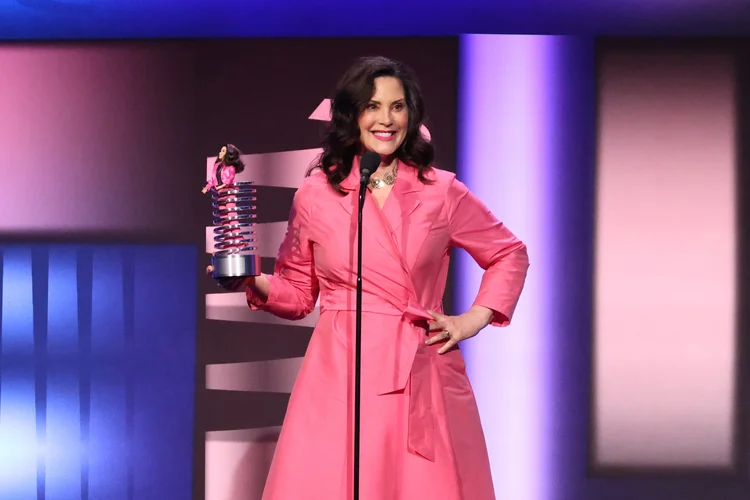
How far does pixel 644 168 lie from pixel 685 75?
1.25ft

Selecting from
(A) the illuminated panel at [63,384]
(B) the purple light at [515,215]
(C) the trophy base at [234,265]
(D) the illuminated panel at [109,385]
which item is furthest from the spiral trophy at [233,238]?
(A) the illuminated panel at [63,384]

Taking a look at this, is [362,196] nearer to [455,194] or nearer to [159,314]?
[455,194]

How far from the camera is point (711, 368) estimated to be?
3348mm

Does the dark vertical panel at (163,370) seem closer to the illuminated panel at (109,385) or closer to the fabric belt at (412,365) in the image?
the illuminated panel at (109,385)

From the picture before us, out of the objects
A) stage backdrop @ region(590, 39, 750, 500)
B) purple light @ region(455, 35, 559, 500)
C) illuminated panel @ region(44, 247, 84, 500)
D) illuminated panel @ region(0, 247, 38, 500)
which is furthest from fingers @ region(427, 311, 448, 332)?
illuminated panel @ region(0, 247, 38, 500)

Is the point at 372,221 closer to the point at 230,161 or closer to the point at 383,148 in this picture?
the point at 383,148

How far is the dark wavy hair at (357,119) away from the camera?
7.18 ft

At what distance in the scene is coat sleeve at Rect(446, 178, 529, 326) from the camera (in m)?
2.18

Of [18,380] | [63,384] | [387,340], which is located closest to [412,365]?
[387,340]

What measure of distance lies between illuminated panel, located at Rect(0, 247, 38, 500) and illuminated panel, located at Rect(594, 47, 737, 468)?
85.8 inches

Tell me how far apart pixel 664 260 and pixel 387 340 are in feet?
5.56

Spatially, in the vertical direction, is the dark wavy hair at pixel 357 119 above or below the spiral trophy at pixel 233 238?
above

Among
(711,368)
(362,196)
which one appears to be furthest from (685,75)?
(362,196)

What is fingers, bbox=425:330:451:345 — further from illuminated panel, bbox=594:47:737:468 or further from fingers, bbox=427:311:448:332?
illuminated panel, bbox=594:47:737:468
